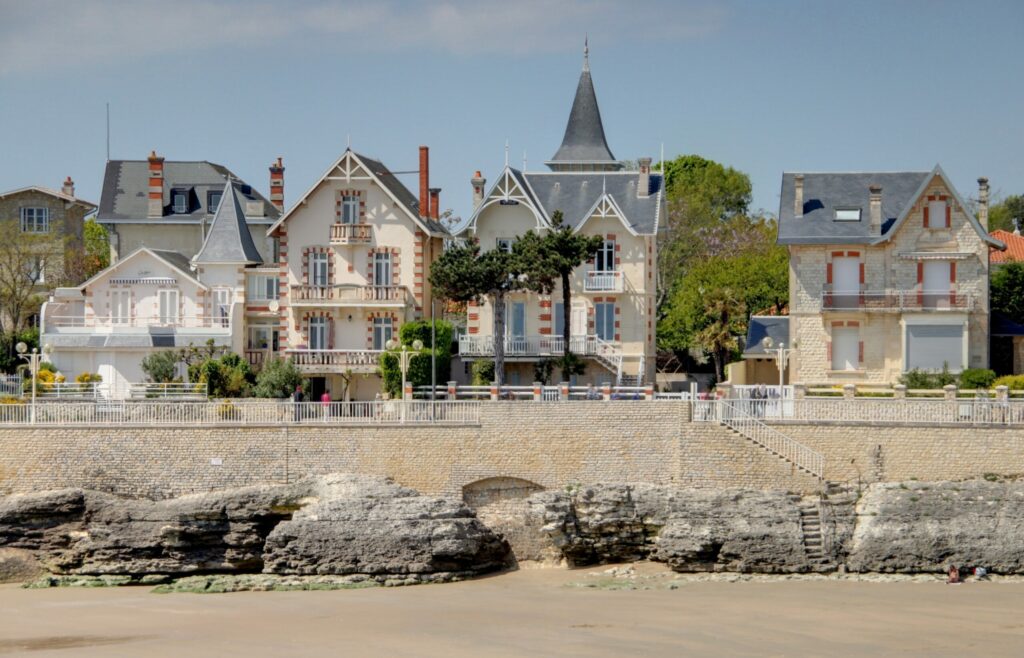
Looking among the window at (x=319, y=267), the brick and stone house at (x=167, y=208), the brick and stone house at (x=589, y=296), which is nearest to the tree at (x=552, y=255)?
the brick and stone house at (x=589, y=296)

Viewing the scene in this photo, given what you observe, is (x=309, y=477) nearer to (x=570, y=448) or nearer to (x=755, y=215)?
(x=570, y=448)

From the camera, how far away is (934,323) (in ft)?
154

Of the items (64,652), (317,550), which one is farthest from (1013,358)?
(64,652)

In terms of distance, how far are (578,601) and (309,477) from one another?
29.3 ft

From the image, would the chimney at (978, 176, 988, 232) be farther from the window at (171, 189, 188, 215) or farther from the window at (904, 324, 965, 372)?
the window at (171, 189, 188, 215)

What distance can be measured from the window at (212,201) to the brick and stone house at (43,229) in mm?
7440

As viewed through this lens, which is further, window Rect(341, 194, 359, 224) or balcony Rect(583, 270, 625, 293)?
window Rect(341, 194, 359, 224)

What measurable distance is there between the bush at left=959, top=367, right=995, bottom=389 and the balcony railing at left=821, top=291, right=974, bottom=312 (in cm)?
211

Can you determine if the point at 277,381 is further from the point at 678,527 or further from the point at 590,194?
the point at 678,527

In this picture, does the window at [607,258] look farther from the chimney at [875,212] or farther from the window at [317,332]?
the window at [317,332]

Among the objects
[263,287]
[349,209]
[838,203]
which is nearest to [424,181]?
[349,209]

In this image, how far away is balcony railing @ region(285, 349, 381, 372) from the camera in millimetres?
50281

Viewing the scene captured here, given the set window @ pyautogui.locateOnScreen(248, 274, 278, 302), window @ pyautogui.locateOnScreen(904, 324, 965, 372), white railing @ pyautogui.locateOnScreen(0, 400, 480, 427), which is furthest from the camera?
window @ pyautogui.locateOnScreen(248, 274, 278, 302)

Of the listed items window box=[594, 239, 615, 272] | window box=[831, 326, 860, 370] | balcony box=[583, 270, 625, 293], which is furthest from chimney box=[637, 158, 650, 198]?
window box=[831, 326, 860, 370]
